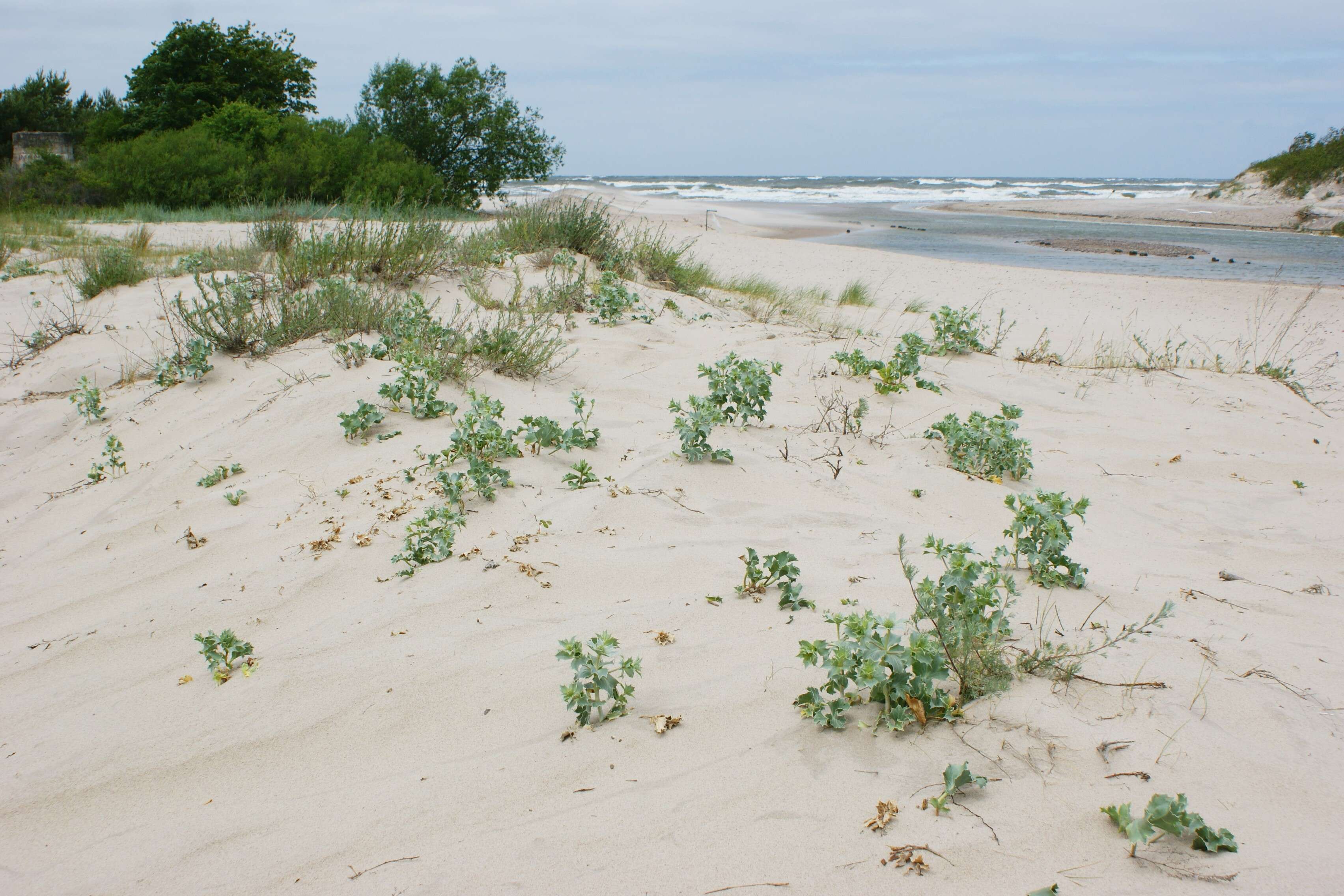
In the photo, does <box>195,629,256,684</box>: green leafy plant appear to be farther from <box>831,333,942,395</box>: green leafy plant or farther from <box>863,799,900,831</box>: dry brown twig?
<box>831,333,942,395</box>: green leafy plant

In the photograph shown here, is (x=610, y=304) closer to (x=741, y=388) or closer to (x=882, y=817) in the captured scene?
(x=741, y=388)

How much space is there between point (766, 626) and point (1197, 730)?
3.84ft

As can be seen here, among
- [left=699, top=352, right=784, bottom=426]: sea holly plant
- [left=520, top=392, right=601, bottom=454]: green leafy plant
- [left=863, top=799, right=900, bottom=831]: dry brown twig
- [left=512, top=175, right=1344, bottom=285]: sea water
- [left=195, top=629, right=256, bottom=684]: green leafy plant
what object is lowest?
[left=195, top=629, right=256, bottom=684]: green leafy plant

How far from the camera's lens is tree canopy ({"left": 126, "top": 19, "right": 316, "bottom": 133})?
18.1m

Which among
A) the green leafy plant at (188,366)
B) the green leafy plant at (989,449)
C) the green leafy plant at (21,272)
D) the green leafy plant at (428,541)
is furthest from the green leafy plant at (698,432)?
the green leafy plant at (21,272)

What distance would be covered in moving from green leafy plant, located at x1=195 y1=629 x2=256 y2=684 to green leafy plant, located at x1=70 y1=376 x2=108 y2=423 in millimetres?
2990

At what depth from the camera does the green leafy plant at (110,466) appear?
4.08 metres

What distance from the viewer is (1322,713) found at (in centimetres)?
210

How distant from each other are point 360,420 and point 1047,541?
318 cm

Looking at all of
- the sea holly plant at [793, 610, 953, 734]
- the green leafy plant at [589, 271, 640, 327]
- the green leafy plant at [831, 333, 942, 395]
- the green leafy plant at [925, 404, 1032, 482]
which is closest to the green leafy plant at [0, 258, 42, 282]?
the green leafy plant at [589, 271, 640, 327]

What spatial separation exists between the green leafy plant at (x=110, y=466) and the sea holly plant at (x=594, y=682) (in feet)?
10.6

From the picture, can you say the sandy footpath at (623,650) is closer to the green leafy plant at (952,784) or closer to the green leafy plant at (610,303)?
the green leafy plant at (952,784)

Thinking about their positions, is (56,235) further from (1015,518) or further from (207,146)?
(1015,518)

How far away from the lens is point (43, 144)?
1942 centimetres
